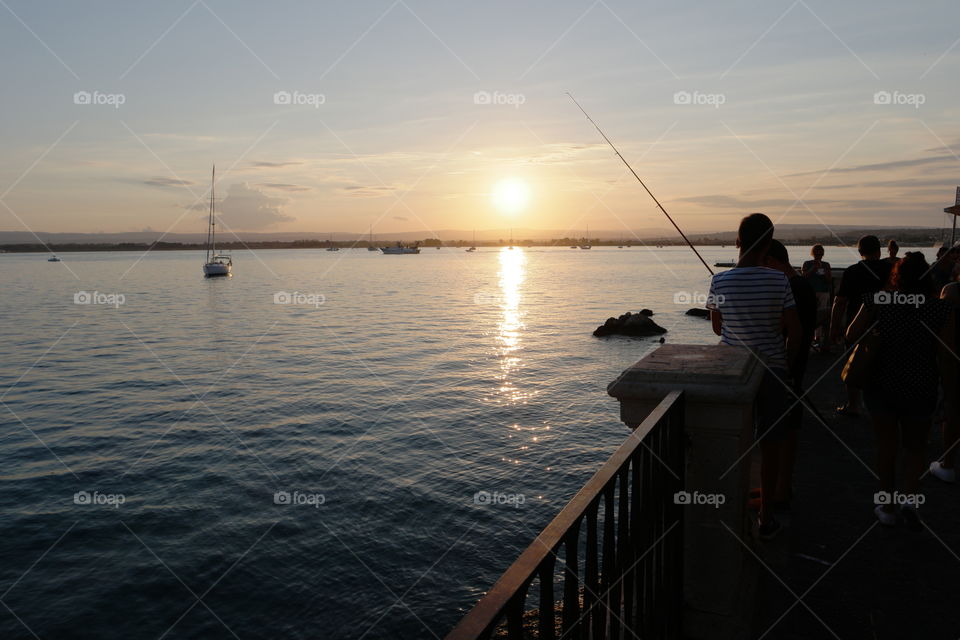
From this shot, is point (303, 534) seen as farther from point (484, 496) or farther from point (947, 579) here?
point (947, 579)

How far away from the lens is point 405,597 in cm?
960

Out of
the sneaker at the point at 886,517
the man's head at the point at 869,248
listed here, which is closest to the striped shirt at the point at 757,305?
the sneaker at the point at 886,517

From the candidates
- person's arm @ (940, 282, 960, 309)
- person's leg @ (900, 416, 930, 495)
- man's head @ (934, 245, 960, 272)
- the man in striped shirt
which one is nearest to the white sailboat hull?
man's head @ (934, 245, 960, 272)

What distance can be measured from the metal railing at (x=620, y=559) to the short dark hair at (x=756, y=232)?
1.78 meters

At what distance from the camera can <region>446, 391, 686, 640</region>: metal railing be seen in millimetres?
1549

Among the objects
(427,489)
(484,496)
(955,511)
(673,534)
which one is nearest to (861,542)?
(955,511)

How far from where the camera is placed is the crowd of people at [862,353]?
4.61 meters

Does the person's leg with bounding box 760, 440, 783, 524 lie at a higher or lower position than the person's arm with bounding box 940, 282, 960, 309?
lower

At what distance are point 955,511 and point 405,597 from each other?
6992mm

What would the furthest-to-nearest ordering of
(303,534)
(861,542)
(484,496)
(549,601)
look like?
(484,496) < (303,534) < (861,542) < (549,601)

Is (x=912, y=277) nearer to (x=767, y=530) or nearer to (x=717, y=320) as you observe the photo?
(x=717, y=320)

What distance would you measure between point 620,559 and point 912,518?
12.2ft

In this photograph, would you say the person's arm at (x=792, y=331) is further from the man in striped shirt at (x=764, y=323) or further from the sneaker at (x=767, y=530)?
the sneaker at (x=767, y=530)

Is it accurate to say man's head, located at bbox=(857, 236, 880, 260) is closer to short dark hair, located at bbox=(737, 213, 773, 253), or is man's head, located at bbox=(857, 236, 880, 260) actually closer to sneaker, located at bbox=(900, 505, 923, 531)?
sneaker, located at bbox=(900, 505, 923, 531)
